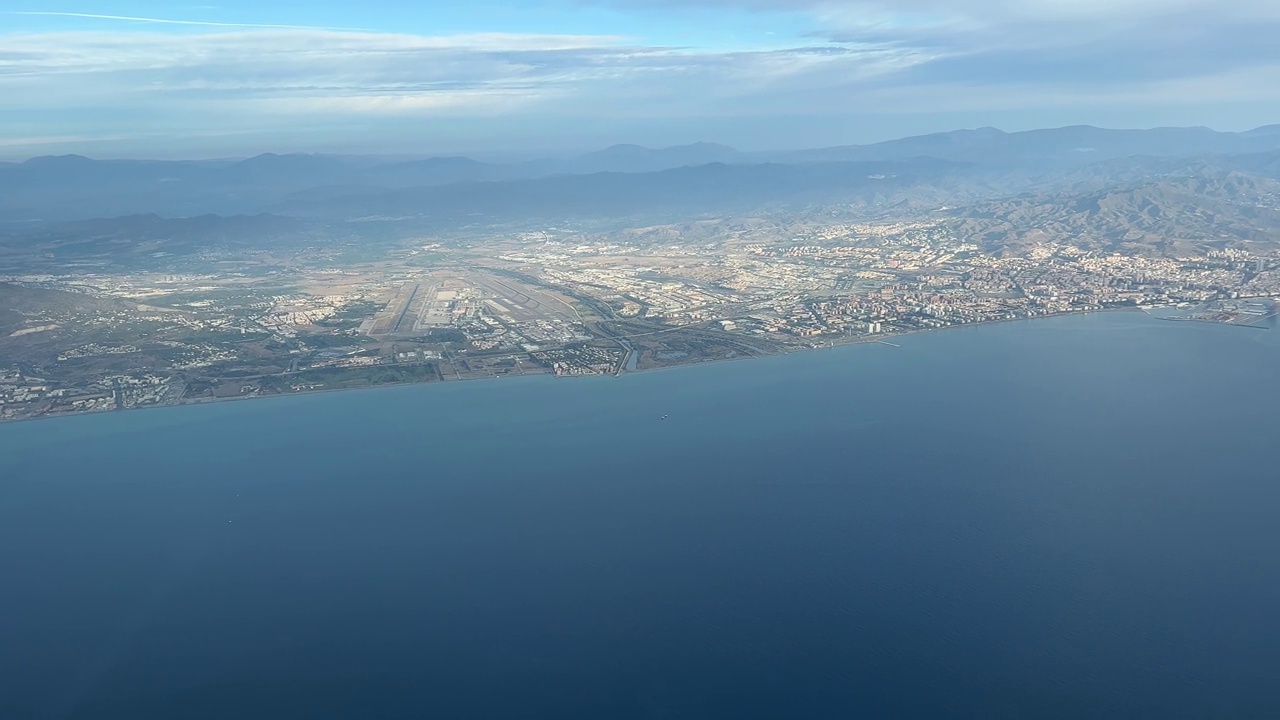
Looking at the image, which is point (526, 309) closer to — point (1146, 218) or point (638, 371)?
point (638, 371)

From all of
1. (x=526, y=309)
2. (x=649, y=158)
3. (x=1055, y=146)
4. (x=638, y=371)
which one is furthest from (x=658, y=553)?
(x=649, y=158)

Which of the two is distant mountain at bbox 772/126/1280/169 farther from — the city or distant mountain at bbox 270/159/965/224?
the city

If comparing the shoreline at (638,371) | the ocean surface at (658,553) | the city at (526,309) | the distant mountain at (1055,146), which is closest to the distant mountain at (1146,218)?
the city at (526,309)

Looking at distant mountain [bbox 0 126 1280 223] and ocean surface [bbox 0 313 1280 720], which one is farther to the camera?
distant mountain [bbox 0 126 1280 223]

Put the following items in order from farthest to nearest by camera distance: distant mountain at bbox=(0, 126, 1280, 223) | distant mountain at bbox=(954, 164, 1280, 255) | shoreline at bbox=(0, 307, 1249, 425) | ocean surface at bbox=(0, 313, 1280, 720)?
distant mountain at bbox=(0, 126, 1280, 223), distant mountain at bbox=(954, 164, 1280, 255), shoreline at bbox=(0, 307, 1249, 425), ocean surface at bbox=(0, 313, 1280, 720)

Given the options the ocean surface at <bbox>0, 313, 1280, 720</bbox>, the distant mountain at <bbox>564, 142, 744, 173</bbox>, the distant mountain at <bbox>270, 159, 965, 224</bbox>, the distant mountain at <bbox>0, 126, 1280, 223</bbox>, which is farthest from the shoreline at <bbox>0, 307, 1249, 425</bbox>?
the distant mountain at <bbox>564, 142, 744, 173</bbox>

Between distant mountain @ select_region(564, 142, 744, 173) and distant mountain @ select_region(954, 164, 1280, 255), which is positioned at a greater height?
distant mountain @ select_region(564, 142, 744, 173)

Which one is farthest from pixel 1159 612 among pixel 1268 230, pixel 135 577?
pixel 1268 230

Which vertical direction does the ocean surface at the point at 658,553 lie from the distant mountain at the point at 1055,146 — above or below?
below

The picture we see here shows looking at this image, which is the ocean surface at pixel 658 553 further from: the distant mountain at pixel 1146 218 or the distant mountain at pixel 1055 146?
the distant mountain at pixel 1055 146

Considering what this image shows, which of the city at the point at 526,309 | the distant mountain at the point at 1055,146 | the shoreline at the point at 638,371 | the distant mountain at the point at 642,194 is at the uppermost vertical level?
the distant mountain at the point at 1055,146

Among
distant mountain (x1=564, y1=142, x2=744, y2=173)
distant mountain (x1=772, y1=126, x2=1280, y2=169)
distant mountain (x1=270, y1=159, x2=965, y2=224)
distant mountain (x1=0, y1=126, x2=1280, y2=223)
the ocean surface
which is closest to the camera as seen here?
the ocean surface
